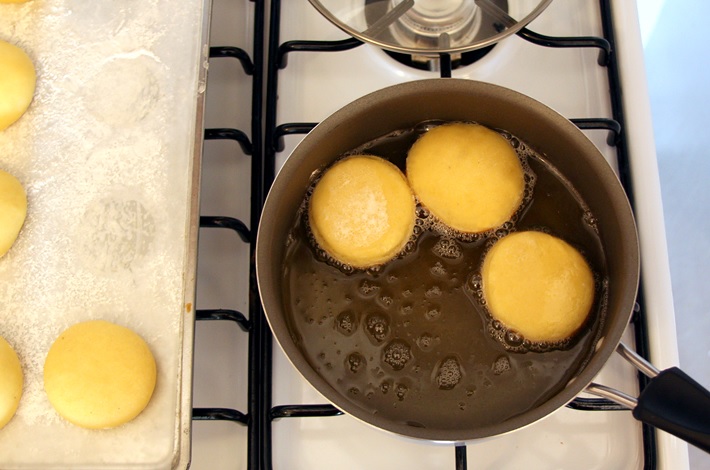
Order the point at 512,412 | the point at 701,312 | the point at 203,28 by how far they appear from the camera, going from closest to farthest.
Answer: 1. the point at 512,412
2. the point at 203,28
3. the point at 701,312

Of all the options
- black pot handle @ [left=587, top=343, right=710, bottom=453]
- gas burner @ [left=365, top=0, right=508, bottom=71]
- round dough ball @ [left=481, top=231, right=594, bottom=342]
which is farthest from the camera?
gas burner @ [left=365, top=0, right=508, bottom=71]

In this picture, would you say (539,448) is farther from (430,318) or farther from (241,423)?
(241,423)

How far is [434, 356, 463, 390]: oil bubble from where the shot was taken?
72 centimetres

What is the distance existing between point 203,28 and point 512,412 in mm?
562

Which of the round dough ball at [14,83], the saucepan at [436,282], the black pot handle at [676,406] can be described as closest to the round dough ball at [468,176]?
the saucepan at [436,282]

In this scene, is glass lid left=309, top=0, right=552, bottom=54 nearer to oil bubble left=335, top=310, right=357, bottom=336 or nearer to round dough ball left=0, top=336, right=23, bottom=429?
oil bubble left=335, top=310, right=357, bottom=336

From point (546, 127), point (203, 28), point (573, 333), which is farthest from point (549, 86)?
point (203, 28)

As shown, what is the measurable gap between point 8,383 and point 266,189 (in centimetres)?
35

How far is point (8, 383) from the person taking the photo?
73 centimetres

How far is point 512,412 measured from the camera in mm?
706

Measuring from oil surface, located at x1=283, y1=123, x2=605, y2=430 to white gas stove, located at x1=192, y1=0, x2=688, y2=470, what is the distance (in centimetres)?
5

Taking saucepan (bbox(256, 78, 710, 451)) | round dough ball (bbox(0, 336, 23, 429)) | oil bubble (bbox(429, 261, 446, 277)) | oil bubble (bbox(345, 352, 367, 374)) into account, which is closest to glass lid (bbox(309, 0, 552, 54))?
saucepan (bbox(256, 78, 710, 451))

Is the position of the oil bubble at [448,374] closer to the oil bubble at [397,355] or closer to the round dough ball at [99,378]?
the oil bubble at [397,355]

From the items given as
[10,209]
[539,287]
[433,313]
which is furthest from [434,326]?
[10,209]
